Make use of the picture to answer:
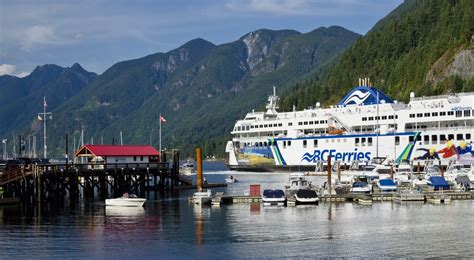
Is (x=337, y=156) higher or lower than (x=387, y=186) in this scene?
higher

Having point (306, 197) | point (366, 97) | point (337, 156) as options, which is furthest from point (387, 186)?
point (366, 97)

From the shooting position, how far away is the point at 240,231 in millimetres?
47688

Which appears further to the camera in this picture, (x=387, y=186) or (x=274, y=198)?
(x=387, y=186)

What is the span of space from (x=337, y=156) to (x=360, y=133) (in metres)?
5.23

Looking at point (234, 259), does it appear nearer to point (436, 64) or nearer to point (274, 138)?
point (274, 138)

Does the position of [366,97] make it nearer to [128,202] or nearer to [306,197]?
[306,197]

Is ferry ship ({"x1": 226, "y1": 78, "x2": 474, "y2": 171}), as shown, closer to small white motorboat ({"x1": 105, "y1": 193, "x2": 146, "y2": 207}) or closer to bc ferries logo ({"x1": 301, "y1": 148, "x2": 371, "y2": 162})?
bc ferries logo ({"x1": 301, "y1": 148, "x2": 371, "y2": 162})

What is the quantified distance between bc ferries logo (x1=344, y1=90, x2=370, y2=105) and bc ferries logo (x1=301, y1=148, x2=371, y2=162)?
1438 cm

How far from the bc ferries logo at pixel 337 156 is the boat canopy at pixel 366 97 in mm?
12618

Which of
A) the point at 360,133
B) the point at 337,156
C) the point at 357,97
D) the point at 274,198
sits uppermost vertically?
the point at 357,97

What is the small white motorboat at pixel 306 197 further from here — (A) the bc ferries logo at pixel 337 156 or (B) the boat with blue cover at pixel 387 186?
(A) the bc ferries logo at pixel 337 156

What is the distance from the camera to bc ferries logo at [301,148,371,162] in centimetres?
10990

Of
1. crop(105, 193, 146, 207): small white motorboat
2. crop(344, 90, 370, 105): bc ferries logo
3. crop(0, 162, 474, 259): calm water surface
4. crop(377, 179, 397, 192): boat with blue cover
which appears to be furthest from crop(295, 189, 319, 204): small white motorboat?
crop(344, 90, 370, 105): bc ferries logo

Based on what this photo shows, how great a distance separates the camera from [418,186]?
7500 cm
